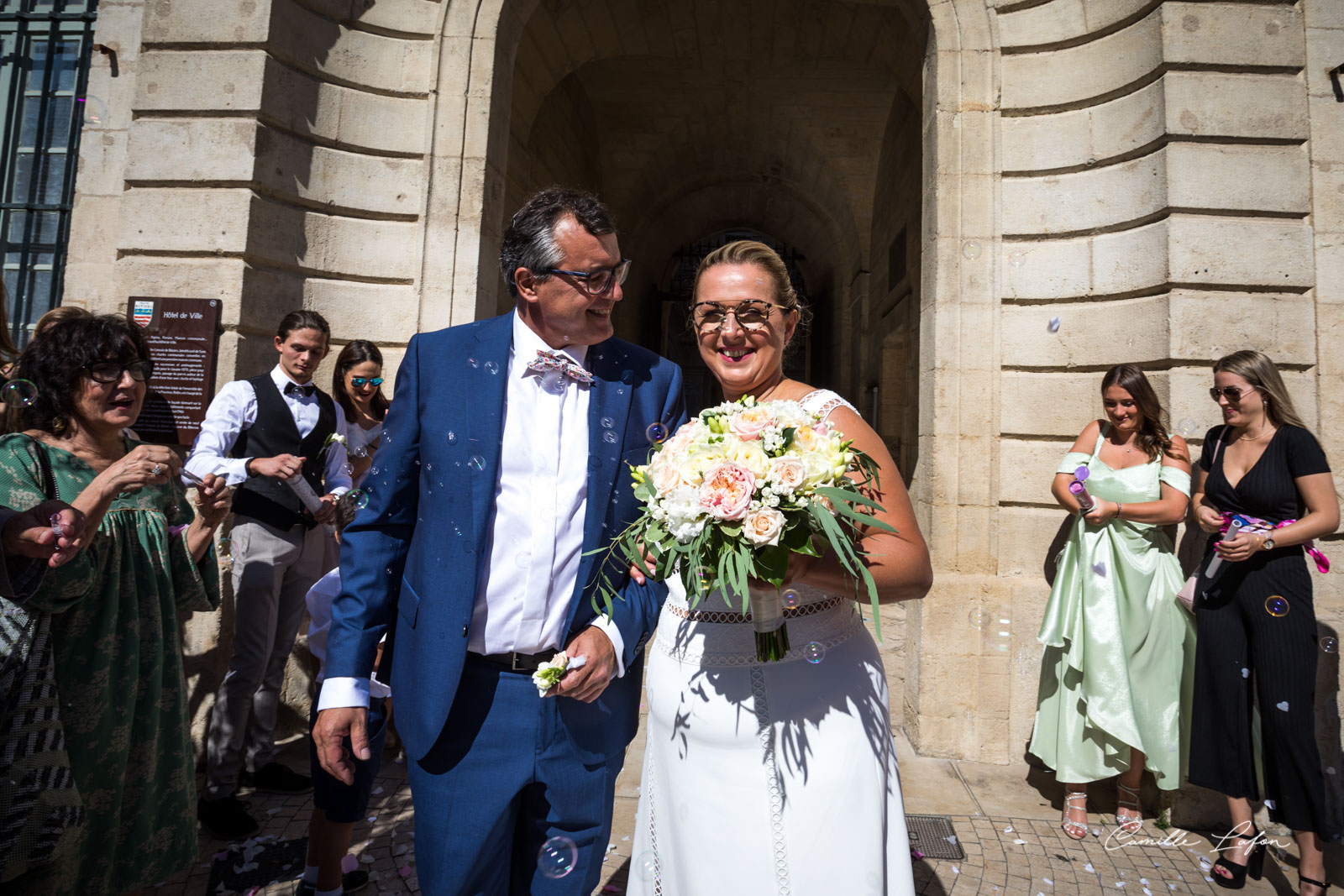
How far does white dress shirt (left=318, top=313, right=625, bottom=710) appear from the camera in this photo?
1.88 meters

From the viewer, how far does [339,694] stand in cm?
179

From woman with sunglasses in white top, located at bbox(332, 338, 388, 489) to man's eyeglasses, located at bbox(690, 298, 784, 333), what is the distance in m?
3.03

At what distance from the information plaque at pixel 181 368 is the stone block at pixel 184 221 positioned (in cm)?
41

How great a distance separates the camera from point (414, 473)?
76.4 inches

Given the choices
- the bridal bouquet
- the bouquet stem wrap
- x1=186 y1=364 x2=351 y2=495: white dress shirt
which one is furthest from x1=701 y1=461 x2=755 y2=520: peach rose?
x1=186 y1=364 x2=351 y2=495: white dress shirt

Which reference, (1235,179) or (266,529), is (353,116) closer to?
(266,529)

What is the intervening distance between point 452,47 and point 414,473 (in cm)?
428

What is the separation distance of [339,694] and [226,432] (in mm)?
2469

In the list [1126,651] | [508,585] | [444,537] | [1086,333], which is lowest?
[1126,651]

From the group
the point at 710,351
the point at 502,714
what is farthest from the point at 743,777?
the point at 710,351

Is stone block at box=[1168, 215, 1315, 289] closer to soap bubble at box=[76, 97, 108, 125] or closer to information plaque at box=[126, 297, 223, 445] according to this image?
information plaque at box=[126, 297, 223, 445]

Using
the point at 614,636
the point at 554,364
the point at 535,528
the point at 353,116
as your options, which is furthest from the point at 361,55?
the point at 614,636

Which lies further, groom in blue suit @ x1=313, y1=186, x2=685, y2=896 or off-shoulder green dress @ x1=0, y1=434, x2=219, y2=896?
off-shoulder green dress @ x1=0, y1=434, x2=219, y2=896

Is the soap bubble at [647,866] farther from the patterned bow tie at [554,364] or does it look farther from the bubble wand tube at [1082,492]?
the bubble wand tube at [1082,492]
